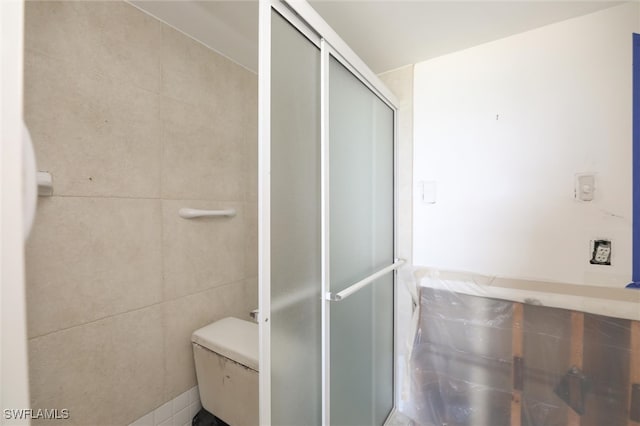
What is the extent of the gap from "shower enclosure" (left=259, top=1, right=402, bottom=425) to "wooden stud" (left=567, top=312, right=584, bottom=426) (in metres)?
0.84

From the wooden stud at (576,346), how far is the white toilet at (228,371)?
1368 millimetres

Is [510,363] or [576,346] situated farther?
[510,363]

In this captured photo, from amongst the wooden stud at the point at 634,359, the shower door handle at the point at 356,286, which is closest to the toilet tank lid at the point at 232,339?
the shower door handle at the point at 356,286

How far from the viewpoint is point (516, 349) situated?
118 centimetres

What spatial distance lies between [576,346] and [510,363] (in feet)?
0.90

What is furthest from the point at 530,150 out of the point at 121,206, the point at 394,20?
the point at 121,206

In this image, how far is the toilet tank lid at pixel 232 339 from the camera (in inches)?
39.4

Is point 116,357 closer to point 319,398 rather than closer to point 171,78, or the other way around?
point 319,398

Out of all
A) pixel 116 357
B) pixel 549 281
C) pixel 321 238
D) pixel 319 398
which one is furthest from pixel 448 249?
pixel 116 357

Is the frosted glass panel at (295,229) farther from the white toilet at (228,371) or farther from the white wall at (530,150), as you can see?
the white wall at (530,150)

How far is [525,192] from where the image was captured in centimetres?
119

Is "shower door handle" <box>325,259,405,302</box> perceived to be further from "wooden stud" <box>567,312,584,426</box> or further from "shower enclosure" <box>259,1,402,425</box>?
"wooden stud" <box>567,312,584,426</box>

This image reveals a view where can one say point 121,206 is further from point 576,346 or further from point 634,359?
point 634,359

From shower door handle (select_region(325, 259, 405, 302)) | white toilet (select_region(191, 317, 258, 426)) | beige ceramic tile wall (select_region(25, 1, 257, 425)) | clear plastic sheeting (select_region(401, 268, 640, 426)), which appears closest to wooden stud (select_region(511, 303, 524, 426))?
clear plastic sheeting (select_region(401, 268, 640, 426))
